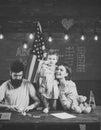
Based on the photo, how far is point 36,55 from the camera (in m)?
6.14

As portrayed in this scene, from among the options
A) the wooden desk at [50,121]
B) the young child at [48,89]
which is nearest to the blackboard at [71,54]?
the young child at [48,89]

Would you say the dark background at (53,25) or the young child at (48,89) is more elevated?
the dark background at (53,25)

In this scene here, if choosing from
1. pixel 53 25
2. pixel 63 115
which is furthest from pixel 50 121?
pixel 53 25

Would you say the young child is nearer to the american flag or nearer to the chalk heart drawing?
the american flag

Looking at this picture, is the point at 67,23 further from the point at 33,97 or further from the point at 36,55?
the point at 33,97

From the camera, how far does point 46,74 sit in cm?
527

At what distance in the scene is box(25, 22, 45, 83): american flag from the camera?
6.07m

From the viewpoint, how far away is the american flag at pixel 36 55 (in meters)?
6.07

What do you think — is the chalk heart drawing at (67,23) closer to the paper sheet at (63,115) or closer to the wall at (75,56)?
the wall at (75,56)

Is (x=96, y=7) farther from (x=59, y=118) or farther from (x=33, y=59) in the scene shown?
(x=59, y=118)

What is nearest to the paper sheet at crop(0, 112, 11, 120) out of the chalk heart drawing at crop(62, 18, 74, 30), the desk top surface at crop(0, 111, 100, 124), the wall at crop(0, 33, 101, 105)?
the desk top surface at crop(0, 111, 100, 124)

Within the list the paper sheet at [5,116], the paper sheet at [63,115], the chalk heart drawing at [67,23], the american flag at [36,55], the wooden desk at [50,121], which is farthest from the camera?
the chalk heart drawing at [67,23]

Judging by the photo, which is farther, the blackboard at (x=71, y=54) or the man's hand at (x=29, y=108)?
the blackboard at (x=71, y=54)

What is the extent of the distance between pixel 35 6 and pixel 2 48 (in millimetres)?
1376
